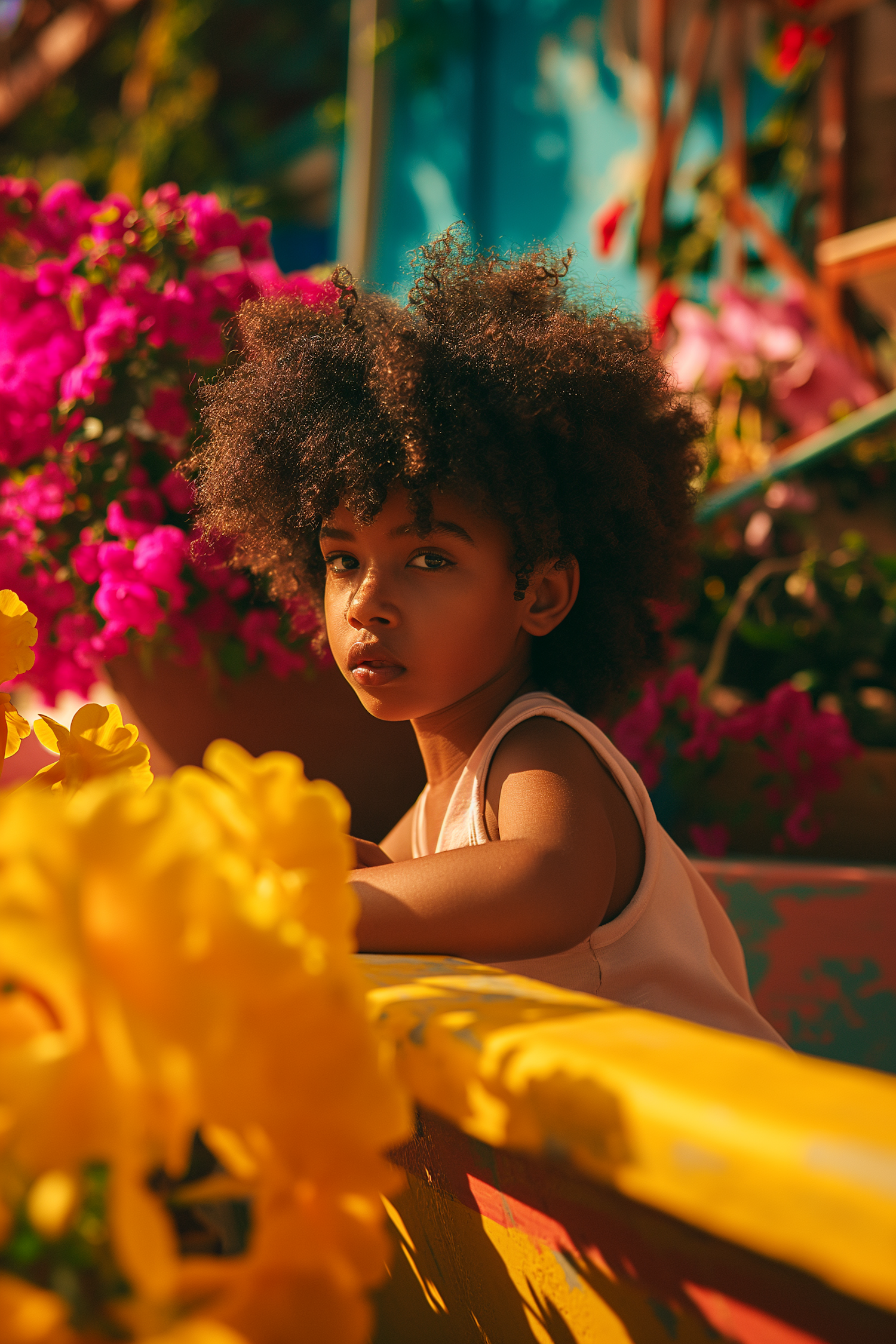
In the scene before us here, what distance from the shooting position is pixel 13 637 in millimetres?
766

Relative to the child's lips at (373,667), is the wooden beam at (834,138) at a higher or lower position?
higher

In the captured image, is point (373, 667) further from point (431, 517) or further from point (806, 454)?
point (806, 454)

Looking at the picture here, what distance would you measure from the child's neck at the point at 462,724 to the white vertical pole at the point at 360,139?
4236 millimetres

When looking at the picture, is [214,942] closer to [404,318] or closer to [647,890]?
[647,890]

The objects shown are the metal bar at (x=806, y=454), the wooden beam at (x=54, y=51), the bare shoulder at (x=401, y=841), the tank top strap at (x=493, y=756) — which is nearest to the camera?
the tank top strap at (x=493, y=756)

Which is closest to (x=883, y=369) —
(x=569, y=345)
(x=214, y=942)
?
(x=569, y=345)

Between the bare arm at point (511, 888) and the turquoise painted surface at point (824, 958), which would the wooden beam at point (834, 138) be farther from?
the bare arm at point (511, 888)

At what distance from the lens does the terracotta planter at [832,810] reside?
215 centimetres

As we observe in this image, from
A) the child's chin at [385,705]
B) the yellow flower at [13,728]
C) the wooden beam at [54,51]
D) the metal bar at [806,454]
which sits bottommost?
the child's chin at [385,705]

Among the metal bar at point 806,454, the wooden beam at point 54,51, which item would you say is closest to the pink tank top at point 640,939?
the metal bar at point 806,454

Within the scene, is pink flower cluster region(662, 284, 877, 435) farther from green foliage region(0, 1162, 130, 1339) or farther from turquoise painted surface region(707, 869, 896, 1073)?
green foliage region(0, 1162, 130, 1339)

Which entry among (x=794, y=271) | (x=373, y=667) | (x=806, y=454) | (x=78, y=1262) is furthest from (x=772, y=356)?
(x=78, y=1262)

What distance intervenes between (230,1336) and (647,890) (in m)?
0.86

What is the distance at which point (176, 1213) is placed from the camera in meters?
0.54
